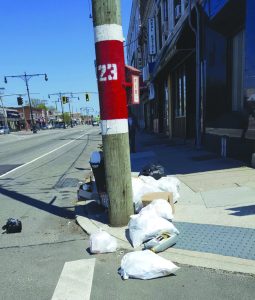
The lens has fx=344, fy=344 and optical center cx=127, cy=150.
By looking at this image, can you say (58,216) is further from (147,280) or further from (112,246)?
(147,280)

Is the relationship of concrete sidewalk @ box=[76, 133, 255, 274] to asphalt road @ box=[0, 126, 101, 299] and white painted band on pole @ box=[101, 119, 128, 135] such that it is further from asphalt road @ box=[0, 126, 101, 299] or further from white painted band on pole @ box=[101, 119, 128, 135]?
white painted band on pole @ box=[101, 119, 128, 135]

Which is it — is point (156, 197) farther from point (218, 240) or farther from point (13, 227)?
point (13, 227)

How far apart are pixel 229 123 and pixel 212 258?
6450mm

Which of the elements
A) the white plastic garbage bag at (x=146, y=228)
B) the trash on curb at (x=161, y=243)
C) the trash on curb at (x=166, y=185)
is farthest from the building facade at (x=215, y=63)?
the trash on curb at (x=161, y=243)

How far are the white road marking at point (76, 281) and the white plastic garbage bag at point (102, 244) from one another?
0.18 meters

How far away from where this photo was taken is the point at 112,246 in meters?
4.25

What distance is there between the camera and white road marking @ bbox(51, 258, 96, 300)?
10.8 feet

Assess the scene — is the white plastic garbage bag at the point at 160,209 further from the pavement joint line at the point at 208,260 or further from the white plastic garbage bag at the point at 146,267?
the white plastic garbage bag at the point at 146,267

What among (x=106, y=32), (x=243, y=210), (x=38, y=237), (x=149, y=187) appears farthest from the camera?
(x=149, y=187)

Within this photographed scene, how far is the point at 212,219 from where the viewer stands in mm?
5047

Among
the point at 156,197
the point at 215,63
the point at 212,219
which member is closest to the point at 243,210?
the point at 212,219

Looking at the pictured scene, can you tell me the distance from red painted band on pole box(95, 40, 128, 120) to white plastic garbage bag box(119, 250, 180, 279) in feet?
6.46

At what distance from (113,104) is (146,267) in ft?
7.26

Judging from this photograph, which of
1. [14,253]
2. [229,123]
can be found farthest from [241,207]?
[229,123]
